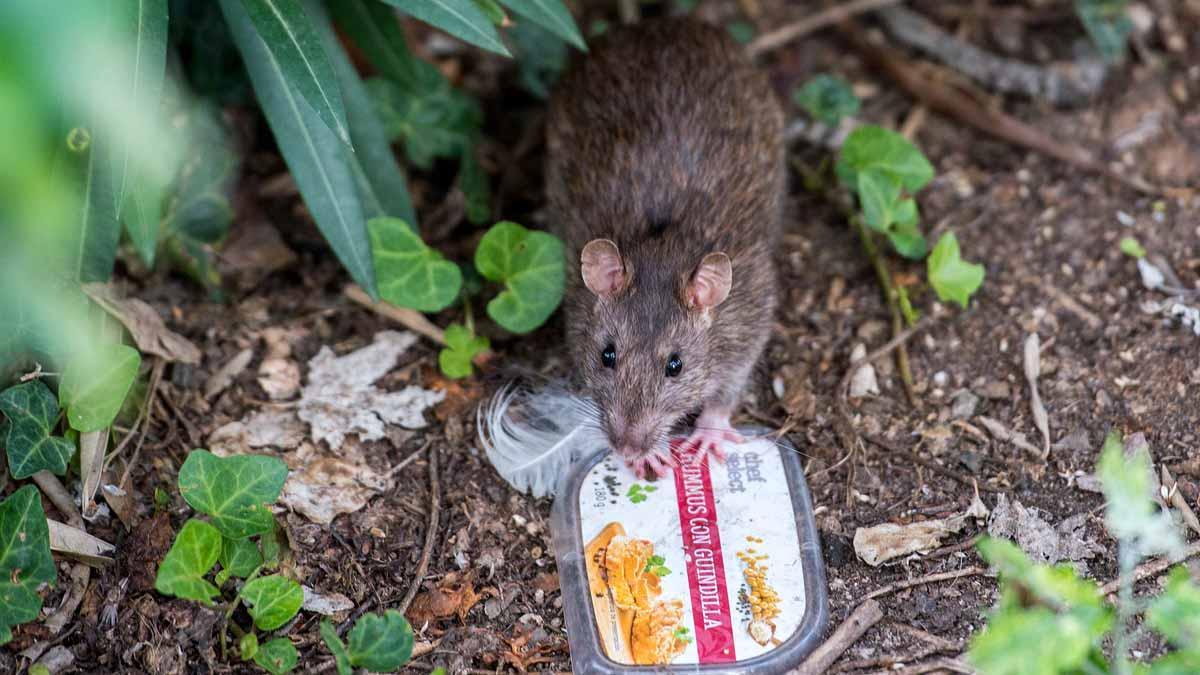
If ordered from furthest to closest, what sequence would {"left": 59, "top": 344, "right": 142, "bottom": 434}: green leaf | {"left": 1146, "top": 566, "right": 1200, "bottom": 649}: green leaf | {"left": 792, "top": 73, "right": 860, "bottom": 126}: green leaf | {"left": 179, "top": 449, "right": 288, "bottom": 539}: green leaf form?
{"left": 792, "top": 73, "right": 860, "bottom": 126}: green leaf → {"left": 59, "top": 344, "right": 142, "bottom": 434}: green leaf → {"left": 179, "top": 449, "right": 288, "bottom": 539}: green leaf → {"left": 1146, "top": 566, "right": 1200, "bottom": 649}: green leaf

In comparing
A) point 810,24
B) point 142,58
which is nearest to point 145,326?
point 142,58

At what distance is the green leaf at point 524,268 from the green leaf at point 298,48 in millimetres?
902

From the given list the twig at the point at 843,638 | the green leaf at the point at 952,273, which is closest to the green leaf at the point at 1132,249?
the green leaf at the point at 952,273

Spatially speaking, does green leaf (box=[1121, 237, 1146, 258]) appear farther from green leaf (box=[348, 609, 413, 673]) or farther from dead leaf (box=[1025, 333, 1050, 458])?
green leaf (box=[348, 609, 413, 673])

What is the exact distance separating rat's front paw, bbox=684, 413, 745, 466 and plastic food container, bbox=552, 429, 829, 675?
0.13ft

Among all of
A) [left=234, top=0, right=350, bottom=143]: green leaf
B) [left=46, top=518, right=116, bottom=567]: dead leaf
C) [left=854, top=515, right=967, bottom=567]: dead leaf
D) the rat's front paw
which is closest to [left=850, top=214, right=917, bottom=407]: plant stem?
[left=854, top=515, right=967, bottom=567]: dead leaf

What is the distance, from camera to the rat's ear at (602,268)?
3.99 metres

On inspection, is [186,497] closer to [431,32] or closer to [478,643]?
[478,643]

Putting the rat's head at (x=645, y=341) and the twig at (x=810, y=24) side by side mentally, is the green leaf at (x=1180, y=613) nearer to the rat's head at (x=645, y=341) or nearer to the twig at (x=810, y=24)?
the rat's head at (x=645, y=341)

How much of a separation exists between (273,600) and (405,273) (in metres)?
1.44

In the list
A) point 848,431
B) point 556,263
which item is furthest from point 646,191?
point 848,431

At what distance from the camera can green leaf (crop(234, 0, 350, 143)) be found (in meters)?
3.75

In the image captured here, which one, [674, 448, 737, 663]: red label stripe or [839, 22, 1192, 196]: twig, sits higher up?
[839, 22, 1192, 196]: twig

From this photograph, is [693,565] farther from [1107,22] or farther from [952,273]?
[1107,22]
